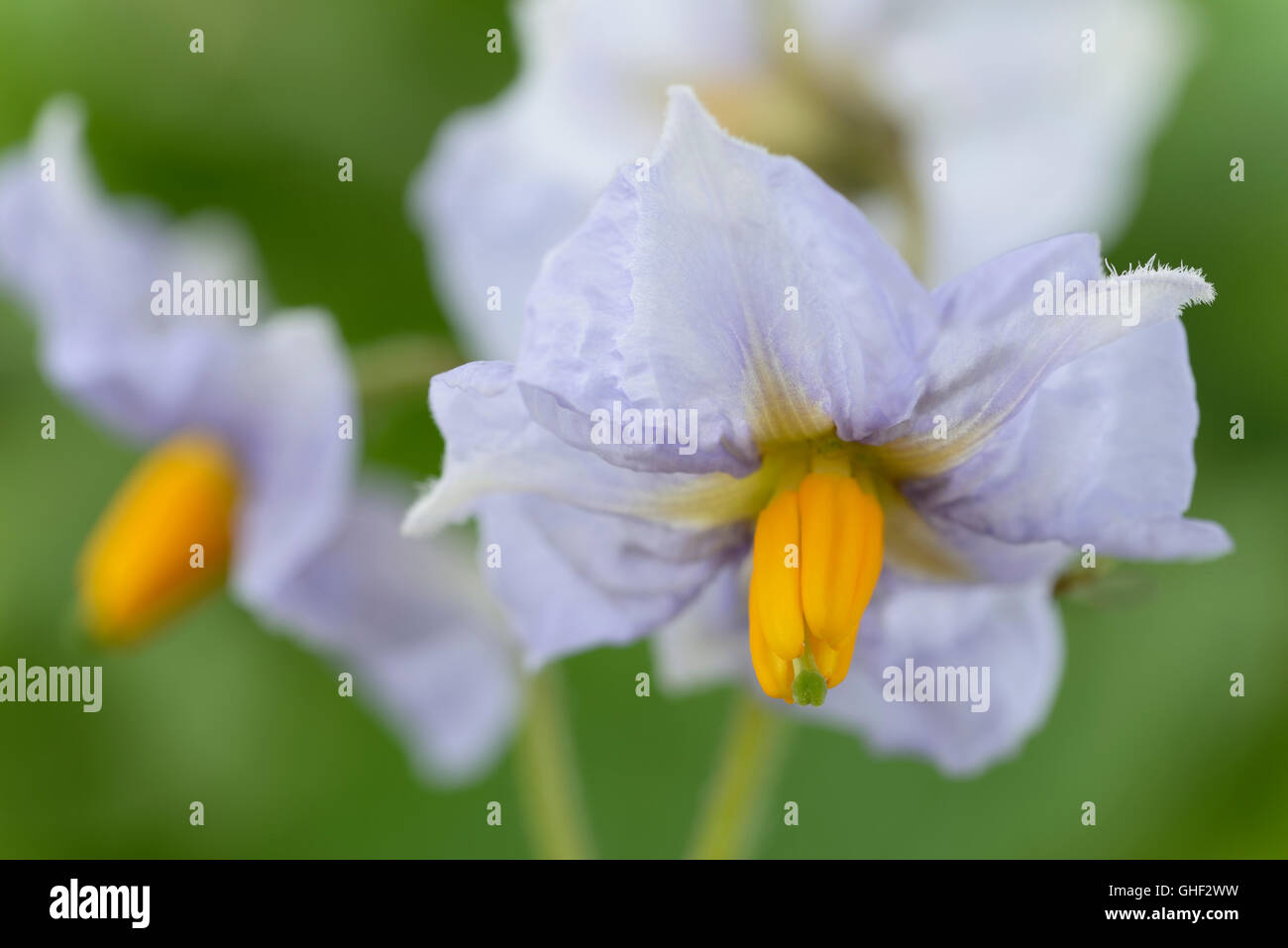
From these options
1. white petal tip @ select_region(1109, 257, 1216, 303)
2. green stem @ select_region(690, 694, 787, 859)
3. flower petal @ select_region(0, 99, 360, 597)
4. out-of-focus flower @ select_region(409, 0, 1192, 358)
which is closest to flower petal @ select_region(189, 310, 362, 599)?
flower petal @ select_region(0, 99, 360, 597)

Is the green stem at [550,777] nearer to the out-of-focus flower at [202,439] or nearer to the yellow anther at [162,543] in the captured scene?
the out-of-focus flower at [202,439]

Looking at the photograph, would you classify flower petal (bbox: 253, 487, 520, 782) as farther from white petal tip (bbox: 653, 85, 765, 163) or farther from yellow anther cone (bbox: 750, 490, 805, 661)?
white petal tip (bbox: 653, 85, 765, 163)

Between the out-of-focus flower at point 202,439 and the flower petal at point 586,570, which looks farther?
the out-of-focus flower at point 202,439

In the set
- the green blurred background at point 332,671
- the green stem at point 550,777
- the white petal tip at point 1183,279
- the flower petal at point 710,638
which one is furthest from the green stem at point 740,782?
the green blurred background at point 332,671

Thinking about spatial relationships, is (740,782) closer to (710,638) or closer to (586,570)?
(710,638)

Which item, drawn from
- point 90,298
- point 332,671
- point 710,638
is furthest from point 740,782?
point 332,671

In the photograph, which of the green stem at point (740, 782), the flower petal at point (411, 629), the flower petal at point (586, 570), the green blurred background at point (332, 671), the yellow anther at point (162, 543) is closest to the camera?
the flower petal at point (586, 570)
